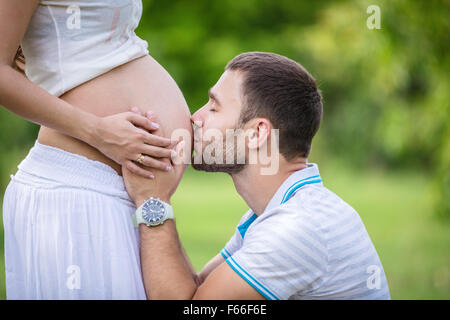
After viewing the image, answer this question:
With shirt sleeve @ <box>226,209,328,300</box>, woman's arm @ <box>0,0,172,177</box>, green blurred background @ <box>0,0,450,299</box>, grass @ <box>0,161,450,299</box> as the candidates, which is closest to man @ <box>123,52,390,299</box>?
shirt sleeve @ <box>226,209,328,300</box>

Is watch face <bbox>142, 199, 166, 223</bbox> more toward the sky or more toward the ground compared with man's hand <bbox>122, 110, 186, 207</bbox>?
more toward the ground

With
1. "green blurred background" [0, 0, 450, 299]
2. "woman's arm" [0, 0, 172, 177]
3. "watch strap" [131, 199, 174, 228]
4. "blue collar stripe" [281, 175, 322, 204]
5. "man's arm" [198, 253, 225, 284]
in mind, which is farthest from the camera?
"green blurred background" [0, 0, 450, 299]

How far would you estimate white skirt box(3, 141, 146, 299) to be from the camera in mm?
1981

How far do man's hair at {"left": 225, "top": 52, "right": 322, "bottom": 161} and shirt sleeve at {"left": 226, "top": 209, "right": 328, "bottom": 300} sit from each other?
38 centimetres

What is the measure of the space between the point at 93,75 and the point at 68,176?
1.17 feet

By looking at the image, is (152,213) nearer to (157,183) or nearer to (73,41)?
(157,183)

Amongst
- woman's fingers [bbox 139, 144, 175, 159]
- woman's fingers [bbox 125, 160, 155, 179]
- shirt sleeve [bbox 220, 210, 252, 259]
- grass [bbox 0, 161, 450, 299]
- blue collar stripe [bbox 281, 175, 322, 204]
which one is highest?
woman's fingers [bbox 139, 144, 175, 159]

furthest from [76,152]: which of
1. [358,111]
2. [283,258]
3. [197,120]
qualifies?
[358,111]

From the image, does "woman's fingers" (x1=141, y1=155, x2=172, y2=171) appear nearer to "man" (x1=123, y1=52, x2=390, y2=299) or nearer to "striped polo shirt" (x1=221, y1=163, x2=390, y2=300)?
"man" (x1=123, y1=52, x2=390, y2=299)

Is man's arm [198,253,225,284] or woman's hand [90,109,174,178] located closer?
woman's hand [90,109,174,178]

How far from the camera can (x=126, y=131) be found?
2.03 meters

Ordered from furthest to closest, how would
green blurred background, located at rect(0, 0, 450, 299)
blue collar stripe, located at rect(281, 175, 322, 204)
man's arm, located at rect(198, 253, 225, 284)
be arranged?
green blurred background, located at rect(0, 0, 450, 299) < man's arm, located at rect(198, 253, 225, 284) < blue collar stripe, located at rect(281, 175, 322, 204)
